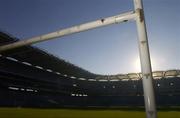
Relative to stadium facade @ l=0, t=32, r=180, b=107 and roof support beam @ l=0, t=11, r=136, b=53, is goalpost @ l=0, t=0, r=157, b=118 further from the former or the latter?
stadium facade @ l=0, t=32, r=180, b=107

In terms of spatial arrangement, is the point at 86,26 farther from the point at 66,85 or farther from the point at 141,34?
the point at 66,85

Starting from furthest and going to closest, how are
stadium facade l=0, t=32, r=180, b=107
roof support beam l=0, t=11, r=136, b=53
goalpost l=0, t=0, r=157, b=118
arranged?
stadium facade l=0, t=32, r=180, b=107
roof support beam l=0, t=11, r=136, b=53
goalpost l=0, t=0, r=157, b=118

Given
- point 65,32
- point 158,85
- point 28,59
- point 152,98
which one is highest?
point 28,59

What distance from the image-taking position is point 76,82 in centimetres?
9000

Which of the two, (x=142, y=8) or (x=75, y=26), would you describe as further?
(x=75, y=26)

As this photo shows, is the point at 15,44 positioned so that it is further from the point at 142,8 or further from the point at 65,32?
the point at 142,8

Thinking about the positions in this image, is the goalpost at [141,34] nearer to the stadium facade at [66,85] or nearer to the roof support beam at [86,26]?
the roof support beam at [86,26]

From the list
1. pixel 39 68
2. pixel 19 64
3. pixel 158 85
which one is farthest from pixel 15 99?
pixel 158 85

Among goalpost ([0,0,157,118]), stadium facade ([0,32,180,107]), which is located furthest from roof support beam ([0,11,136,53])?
stadium facade ([0,32,180,107])

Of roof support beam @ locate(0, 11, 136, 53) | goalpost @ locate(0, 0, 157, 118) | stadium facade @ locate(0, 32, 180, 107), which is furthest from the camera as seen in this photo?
stadium facade @ locate(0, 32, 180, 107)

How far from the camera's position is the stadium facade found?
2261 inches

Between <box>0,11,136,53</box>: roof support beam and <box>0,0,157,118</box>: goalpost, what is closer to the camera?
<box>0,0,157,118</box>: goalpost

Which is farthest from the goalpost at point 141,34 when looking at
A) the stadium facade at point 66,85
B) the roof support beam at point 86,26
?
the stadium facade at point 66,85

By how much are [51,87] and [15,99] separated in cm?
2308
